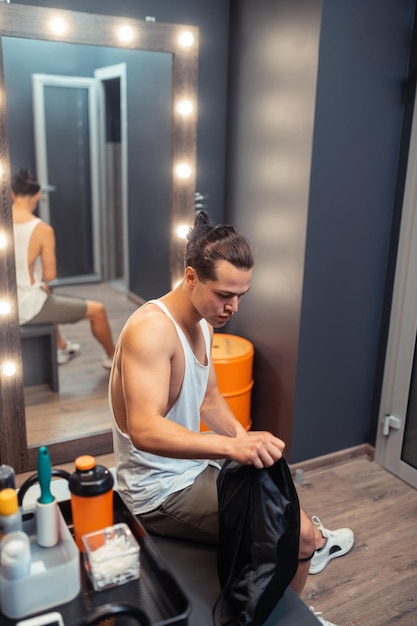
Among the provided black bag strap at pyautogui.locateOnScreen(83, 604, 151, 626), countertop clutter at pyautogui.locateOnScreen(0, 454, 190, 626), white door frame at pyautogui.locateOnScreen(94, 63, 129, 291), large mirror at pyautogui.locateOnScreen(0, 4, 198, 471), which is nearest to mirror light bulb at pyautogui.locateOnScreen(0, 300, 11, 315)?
large mirror at pyautogui.locateOnScreen(0, 4, 198, 471)

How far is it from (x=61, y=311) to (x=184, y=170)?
803 millimetres

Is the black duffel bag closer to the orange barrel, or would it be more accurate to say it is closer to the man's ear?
the man's ear

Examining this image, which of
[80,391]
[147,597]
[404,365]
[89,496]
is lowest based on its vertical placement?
[80,391]

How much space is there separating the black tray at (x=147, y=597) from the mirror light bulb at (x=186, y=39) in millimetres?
1970

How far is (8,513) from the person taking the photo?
103 centimetres

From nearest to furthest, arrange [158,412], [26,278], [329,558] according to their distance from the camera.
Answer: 1. [158,412]
2. [329,558]
3. [26,278]

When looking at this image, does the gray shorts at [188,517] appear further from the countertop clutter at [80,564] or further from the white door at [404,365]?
the white door at [404,365]

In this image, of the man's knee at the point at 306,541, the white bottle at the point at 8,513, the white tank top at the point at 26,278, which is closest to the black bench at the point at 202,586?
the man's knee at the point at 306,541

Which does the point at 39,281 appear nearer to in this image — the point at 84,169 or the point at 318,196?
the point at 84,169

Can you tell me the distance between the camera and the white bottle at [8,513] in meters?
1.02

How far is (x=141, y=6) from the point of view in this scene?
2314 mm

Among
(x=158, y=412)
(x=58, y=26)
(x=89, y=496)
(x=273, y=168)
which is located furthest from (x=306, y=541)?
(x=58, y=26)

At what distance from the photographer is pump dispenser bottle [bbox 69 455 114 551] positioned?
1.11 metres

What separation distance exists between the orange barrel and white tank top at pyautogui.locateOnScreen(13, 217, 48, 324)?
2.51 feet
